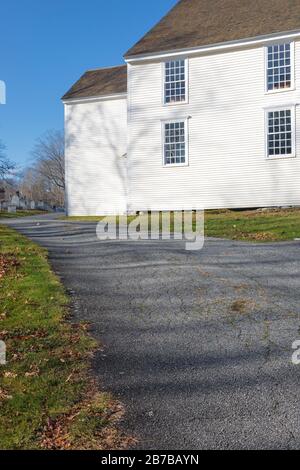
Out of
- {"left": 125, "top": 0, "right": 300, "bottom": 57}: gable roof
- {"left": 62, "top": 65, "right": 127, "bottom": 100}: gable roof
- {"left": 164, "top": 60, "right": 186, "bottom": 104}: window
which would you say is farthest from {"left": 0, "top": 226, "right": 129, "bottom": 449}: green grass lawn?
{"left": 62, "top": 65, "right": 127, "bottom": 100}: gable roof

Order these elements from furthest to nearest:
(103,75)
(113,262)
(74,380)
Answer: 1. (103,75)
2. (113,262)
3. (74,380)

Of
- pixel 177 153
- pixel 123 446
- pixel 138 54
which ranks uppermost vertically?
pixel 138 54

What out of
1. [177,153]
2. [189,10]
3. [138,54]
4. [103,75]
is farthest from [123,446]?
[103,75]

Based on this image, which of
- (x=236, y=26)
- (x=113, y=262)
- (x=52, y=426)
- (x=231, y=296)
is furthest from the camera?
(x=236, y=26)

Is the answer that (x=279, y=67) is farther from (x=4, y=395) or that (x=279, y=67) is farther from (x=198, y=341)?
(x=4, y=395)

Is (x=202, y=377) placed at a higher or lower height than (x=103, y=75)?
lower

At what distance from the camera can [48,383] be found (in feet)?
14.3

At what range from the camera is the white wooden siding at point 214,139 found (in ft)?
68.2

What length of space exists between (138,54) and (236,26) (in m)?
4.62

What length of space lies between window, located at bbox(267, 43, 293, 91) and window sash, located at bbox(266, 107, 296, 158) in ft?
3.45

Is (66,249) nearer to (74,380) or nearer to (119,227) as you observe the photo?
(119,227)

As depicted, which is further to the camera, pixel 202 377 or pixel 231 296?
pixel 231 296

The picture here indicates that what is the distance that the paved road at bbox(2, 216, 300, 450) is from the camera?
140 inches

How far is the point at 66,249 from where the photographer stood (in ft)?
41.1
